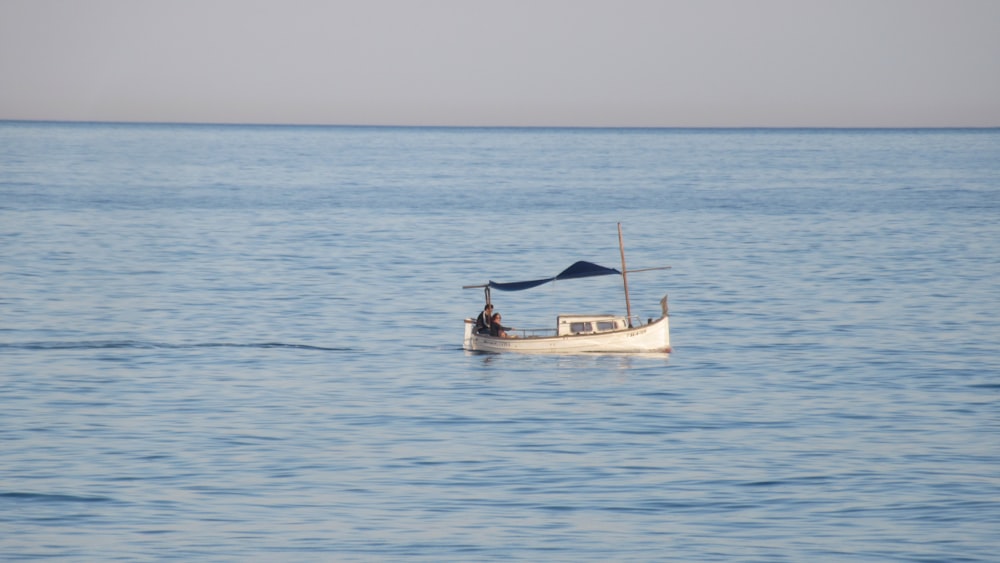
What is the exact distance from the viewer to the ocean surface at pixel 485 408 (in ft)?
95.8

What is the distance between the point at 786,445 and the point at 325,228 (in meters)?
82.6

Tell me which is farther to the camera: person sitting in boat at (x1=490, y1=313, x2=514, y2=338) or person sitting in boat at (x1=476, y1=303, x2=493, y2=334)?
person sitting in boat at (x1=476, y1=303, x2=493, y2=334)

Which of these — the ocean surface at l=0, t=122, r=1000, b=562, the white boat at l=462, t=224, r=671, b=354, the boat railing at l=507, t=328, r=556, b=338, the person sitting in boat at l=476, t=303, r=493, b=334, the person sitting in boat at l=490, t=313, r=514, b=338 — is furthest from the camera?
the person sitting in boat at l=476, t=303, r=493, b=334

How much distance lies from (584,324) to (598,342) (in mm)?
940

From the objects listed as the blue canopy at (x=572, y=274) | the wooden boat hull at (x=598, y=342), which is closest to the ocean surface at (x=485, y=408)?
the wooden boat hull at (x=598, y=342)

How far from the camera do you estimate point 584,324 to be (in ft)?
171

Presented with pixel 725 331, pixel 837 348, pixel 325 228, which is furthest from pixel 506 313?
pixel 325 228

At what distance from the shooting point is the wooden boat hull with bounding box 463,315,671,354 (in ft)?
169

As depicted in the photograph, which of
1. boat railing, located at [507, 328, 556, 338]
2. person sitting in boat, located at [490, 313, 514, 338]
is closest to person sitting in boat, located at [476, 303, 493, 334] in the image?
person sitting in boat, located at [490, 313, 514, 338]

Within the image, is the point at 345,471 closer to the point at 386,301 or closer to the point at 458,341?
the point at 458,341

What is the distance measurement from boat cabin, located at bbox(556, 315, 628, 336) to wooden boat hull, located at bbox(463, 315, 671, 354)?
0.33m

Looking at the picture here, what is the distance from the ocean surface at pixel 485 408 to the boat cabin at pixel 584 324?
3.44 feet

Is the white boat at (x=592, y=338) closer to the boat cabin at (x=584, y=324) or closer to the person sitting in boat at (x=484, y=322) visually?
the boat cabin at (x=584, y=324)

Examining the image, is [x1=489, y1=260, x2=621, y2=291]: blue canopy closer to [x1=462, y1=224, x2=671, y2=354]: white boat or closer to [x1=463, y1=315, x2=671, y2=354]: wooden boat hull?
[x1=462, y1=224, x2=671, y2=354]: white boat
